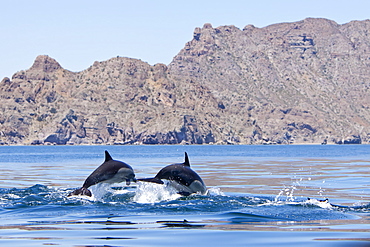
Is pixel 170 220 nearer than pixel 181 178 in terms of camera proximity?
Yes

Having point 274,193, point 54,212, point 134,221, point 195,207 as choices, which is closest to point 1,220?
point 54,212

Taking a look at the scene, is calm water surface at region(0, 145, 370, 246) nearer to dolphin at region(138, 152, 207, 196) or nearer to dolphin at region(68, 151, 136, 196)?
dolphin at region(138, 152, 207, 196)

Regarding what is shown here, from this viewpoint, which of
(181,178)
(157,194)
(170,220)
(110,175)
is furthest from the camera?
(110,175)

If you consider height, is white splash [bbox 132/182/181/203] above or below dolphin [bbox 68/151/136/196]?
below

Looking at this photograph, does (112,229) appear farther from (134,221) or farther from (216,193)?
(216,193)

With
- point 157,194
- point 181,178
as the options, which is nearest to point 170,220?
point 181,178

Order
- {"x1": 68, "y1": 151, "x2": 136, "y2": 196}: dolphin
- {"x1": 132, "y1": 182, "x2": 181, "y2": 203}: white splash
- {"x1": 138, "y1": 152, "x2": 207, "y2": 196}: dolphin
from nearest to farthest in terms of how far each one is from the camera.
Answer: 1. {"x1": 138, "y1": 152, "x2": 207, "y2": 196}: dolphin
2. {"x1": 132, "y1": 182, "x2": 181, "y2": 203}: white splash
3. {"x1": 68, "y1": 151, "x2": 136, "y2": 196}: dolphin

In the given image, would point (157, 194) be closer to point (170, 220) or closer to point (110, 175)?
point (110, 175)

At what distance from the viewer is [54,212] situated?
21484 mm

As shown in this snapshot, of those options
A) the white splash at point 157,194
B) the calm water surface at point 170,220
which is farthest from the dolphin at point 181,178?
the calm water surface at point 170,220

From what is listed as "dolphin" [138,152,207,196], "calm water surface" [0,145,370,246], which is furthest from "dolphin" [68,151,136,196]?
"dolphin" [138,152,207,196]

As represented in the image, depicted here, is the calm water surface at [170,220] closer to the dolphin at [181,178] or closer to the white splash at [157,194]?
the white splash at [157,194]

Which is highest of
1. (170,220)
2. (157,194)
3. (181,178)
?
(181,178)

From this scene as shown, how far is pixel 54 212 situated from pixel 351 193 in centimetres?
1575
